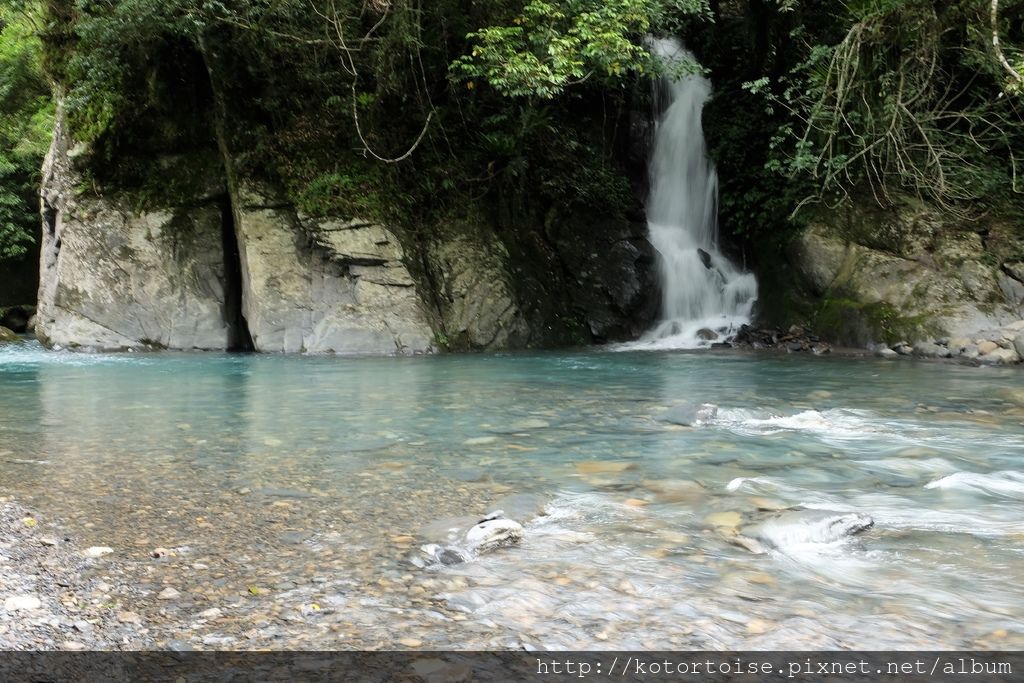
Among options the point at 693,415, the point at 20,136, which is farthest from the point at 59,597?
the point at 20,136

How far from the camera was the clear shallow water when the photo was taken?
2723 mm

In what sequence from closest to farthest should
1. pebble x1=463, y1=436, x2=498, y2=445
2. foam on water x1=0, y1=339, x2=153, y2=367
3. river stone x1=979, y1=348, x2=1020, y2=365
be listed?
pebble x1=463, y1=436, x2=498, y2=445
river stone x1=979, y1=348, x2=1020, y2=365
foam on water x1=0, y1=339, x2=153, y2=367

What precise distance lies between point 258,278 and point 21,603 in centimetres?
1078

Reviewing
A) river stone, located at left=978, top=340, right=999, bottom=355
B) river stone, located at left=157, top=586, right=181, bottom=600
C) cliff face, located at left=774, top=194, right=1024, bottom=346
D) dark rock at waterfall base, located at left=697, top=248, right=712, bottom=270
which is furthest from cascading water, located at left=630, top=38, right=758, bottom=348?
river stone, located at left=157, top=586, right=181, bottom=600

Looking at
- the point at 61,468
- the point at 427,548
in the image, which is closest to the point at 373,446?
the point at 61,468

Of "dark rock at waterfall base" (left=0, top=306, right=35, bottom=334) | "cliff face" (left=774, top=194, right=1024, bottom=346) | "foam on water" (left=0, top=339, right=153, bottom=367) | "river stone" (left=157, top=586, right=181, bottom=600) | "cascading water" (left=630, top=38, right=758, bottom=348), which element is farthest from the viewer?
"dark rock at waterfall base" (left=0, top=306, right=35, bottom=334)

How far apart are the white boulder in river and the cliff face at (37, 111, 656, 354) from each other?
936 cm

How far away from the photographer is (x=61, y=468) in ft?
15.8

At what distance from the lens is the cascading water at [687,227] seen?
15.3 m

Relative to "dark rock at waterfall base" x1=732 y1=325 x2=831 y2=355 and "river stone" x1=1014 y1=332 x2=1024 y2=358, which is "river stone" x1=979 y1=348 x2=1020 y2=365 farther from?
"dark rock at waterfall base" x1=732 y1=325 x2=831 y2=355

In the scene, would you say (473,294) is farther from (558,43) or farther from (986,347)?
(986,347)

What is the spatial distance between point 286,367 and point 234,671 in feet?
29.9

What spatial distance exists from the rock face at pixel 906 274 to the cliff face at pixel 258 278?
4896mm

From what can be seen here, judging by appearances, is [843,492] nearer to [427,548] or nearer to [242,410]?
[427,548]
